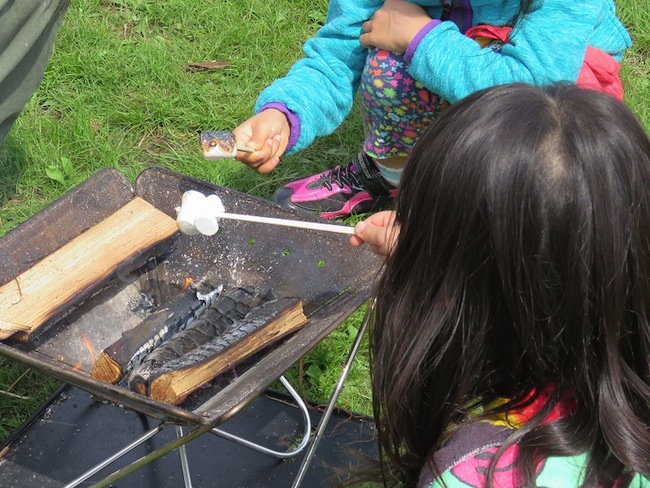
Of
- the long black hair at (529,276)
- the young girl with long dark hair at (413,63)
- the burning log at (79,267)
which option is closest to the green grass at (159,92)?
the young girl with long dark hair at (413,63)

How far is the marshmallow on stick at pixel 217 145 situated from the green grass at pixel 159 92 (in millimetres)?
799

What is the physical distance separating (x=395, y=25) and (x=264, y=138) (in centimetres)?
56

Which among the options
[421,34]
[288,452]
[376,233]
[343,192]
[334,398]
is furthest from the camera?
[343,192]

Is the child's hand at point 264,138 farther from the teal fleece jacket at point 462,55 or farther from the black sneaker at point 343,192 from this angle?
the black sneaker at point 343,192

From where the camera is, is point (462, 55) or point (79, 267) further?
point (462, 55)

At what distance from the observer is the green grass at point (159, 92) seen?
9.88 feet

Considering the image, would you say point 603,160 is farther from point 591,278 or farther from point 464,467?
point 464,467

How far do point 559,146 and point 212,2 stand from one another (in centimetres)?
278

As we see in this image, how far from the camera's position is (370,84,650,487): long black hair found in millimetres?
1100

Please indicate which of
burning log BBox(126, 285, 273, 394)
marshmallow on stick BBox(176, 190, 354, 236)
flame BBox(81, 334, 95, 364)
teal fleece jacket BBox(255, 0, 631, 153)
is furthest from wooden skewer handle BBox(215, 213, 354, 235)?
teal fleece jacket BBox(255, 0, 631, 153)

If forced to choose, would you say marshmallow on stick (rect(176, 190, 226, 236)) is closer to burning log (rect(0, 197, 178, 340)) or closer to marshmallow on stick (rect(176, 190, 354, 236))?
marshmallow on stick (rect(176, 190, 354, 236))

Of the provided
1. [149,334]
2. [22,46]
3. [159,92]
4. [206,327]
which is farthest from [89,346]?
[159,92]

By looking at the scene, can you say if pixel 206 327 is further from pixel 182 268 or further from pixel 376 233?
pixel 376 233

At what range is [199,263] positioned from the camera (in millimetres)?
2076
